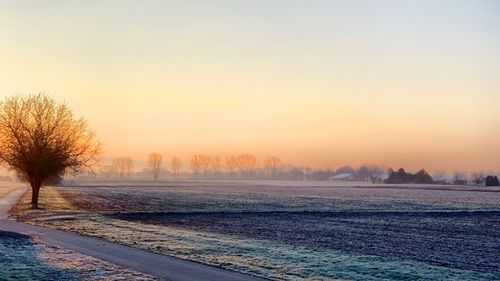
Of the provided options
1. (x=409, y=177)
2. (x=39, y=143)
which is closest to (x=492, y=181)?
(x=409, y=177)

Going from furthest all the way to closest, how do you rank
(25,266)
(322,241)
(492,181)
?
1. (492,181)
2. (322,241)
3. (25,266)

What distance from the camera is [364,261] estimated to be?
21.1m

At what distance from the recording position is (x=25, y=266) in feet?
61.6

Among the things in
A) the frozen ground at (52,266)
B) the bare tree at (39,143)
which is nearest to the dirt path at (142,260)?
the frozen ground at (52,266)

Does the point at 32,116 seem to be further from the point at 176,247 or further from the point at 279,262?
the point at 279,262

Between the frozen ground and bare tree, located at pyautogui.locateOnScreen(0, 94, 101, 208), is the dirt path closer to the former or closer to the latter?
the frozen ground

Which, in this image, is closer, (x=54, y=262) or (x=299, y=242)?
(x=54, y=262)

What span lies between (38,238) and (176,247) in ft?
24.9

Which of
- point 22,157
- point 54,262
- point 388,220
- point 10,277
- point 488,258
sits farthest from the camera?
point 22,157

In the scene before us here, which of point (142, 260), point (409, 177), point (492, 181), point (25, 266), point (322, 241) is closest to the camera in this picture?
point (25, 266)

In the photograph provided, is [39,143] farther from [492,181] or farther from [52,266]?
A: [492,181]

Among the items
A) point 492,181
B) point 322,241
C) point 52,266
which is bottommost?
point 322,241

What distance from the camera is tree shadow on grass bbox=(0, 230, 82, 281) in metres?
17.0

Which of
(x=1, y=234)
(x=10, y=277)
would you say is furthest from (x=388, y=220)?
(x=10, y=277)
